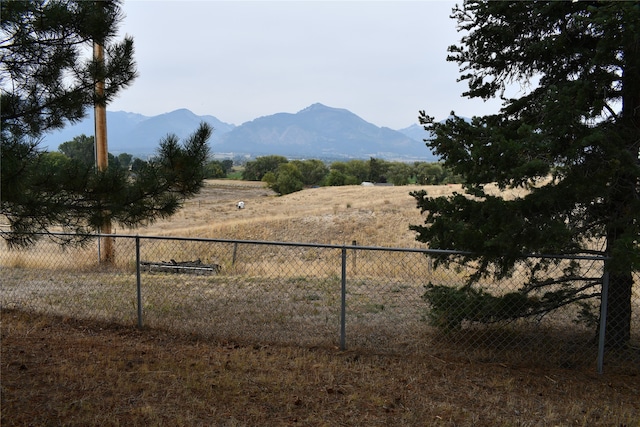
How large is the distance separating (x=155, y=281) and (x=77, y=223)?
5477 millimetres

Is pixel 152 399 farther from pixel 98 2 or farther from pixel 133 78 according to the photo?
pixel 98 2

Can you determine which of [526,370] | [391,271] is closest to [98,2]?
[526,370]

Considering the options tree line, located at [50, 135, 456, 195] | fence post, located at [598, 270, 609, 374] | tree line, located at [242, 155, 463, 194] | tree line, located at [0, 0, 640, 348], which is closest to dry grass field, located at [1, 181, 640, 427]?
fence post, located at [598, 270, 609, 374]

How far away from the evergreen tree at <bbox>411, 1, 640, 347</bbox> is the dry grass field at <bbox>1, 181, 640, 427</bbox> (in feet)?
3.60

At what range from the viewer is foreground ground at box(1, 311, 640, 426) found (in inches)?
153

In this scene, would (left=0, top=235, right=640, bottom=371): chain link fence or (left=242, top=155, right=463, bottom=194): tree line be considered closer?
(left=0, top=235, right=640, bottom=371): chain link fence

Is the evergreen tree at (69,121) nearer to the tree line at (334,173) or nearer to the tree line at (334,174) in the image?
the tree line at (334,174)

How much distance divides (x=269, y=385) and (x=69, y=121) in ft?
11.1

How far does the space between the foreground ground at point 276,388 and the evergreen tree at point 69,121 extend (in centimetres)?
155

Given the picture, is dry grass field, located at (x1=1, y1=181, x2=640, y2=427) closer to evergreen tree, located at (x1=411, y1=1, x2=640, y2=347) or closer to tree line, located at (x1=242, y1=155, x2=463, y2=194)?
evergreen tree, located at (x1=411, y1=1, x2=640, y2=347)

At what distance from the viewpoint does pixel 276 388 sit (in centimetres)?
446

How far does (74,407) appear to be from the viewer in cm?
392

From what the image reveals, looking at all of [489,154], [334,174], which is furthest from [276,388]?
[334,174]

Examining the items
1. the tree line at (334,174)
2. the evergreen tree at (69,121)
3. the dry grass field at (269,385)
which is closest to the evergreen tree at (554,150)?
the dry grass field at (269,385)
